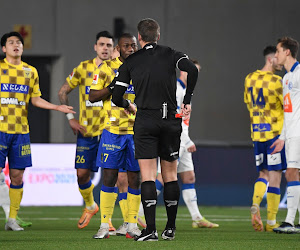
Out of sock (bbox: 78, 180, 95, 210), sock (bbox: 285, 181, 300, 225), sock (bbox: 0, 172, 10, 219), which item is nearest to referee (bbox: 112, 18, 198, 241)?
sock (bbox: 285, 181, 300, 225)

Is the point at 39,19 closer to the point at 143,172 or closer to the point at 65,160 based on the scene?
the point at 65,160

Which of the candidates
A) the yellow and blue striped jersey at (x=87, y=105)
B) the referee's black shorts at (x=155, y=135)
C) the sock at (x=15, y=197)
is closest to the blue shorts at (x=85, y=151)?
the yellow and blue striped jersey at (x=87, y=105)

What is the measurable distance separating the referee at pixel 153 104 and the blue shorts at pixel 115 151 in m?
0.66

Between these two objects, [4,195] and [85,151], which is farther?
[4,195]

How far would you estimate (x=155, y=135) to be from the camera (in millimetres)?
6684

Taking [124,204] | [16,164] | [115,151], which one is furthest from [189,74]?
[16,164]

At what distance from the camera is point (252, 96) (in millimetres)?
8930

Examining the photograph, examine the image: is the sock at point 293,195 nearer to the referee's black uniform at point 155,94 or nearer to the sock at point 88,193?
the referee's black uniform at point 155,94

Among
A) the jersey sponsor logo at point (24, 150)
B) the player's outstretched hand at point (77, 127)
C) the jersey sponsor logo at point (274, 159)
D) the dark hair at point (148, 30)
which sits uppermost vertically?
the dark hair at point (148, 30)

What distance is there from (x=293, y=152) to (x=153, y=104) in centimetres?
199

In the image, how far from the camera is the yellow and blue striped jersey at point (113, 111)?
7371 millimetres

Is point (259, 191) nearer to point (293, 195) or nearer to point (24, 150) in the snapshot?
point (293, 195)

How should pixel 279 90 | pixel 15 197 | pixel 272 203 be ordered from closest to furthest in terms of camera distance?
1. pixel 15 197
2. pixel 272 203
3. pixel 279 90

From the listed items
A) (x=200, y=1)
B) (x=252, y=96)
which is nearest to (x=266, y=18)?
(x=200, y=1)
